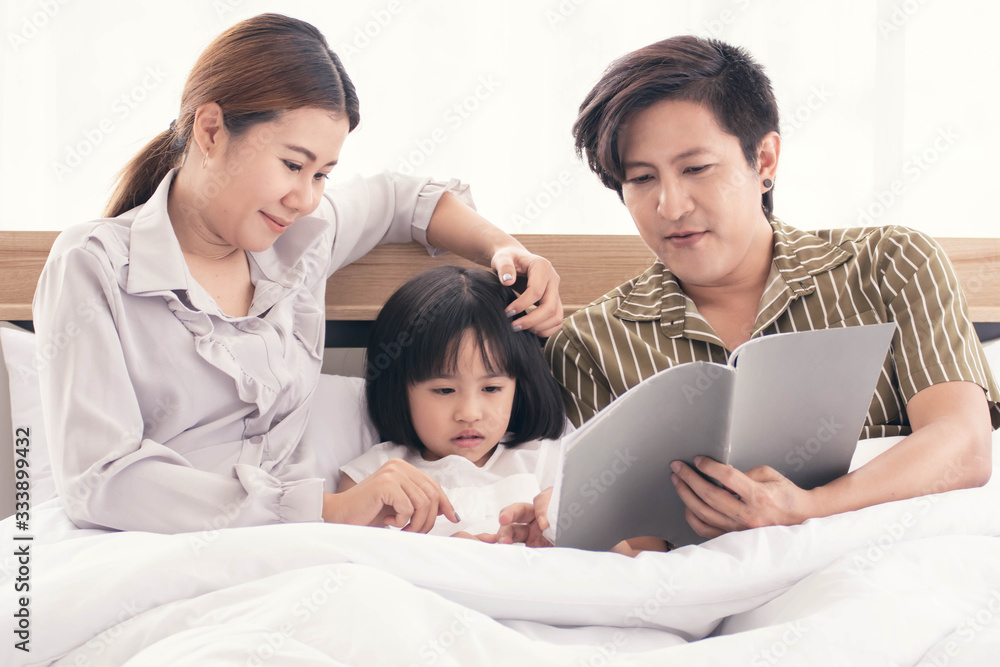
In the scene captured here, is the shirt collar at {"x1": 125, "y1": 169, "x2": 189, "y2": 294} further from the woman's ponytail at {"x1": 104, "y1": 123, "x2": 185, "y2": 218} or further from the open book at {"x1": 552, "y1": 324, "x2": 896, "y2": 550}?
the open book at {"x1": 552, "y1": 324, "x2": 896, "y2": 550}

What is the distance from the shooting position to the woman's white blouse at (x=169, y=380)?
0.87 m

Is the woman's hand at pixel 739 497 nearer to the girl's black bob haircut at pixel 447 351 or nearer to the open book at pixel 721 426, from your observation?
the open book at pixel 721 426

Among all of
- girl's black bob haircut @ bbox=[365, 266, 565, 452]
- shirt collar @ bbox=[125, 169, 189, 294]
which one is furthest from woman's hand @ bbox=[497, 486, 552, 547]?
shirt collar @ bbox=[125, 169, 189, 294]

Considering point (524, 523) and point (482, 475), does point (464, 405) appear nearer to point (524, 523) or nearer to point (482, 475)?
point (482, 475)

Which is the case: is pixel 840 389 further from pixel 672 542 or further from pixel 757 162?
pixel 757 162

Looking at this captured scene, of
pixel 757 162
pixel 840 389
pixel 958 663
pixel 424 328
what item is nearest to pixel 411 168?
pixel 424 328

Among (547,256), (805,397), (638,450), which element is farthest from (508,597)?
(547,256)

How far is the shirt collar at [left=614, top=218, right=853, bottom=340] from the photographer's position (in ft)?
3.83

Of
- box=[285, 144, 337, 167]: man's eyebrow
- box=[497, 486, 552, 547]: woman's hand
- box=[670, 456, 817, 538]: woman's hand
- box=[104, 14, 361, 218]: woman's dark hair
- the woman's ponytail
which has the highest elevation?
box=[104, 14, 361, 218]: woman's dark hair

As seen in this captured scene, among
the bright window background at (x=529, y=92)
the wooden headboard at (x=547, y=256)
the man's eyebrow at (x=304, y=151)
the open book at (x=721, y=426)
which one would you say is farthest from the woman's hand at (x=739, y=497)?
the bright window background at (x=529, y=92)

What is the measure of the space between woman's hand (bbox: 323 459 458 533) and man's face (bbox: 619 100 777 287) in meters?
0.54

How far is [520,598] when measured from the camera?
0.66 m

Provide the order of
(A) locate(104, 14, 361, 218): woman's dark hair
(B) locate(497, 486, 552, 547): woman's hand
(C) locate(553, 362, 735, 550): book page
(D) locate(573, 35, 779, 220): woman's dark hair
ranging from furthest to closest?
(D) locate(573, 35, 779, 220): woman's dark hair, (A) locate(104, 14, 361, 218): woman's dark hair, (B) locate(497, 486, 552, 547): woman's hand, (C) locate(553, 362, 735, 550): book page

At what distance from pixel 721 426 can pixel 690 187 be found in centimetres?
47
